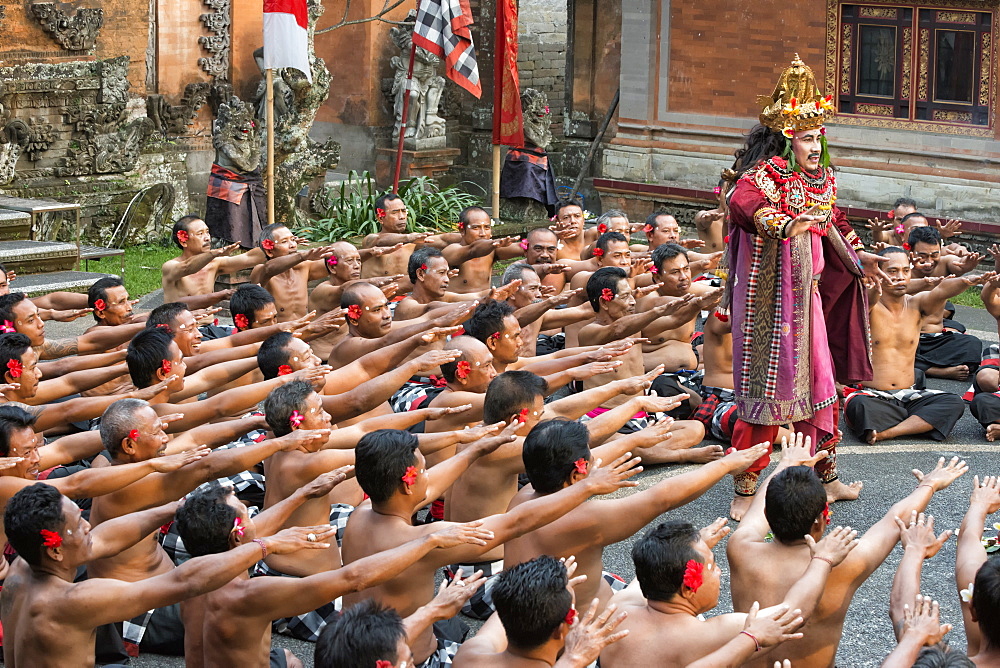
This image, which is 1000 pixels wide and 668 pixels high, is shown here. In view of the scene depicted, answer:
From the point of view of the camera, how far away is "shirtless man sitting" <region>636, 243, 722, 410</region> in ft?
29.0

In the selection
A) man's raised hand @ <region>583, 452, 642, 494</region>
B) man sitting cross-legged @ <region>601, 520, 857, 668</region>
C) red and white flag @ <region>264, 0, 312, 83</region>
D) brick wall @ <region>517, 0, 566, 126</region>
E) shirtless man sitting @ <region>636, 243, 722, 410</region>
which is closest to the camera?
man sitting cross-legged @ <region>601, 520, 857, 668</region>

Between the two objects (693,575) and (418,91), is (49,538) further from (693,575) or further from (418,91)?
(418,91)

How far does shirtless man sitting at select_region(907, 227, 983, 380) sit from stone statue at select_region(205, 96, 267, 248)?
21.0 feet

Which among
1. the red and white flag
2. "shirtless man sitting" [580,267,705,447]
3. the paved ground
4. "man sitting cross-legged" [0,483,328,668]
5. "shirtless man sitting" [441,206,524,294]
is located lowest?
the paved ground

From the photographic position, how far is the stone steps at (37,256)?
12555 mm

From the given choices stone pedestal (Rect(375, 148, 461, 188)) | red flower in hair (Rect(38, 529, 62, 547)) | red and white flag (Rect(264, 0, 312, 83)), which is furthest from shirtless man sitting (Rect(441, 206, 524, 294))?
stone pedestal (Rect(375, 148, 461, 188))

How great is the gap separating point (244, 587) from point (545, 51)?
50.1ft

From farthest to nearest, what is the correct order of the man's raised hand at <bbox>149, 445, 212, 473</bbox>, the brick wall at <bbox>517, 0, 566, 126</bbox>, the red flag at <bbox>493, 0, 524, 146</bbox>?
the brick wall at <bbox>517, 0, 566, 126</bbox> → the red flag at <bbox>493, 0, 524, 146</bbox> → the man's raised hand at <bbox>149, 445, 212, 473</bbox>

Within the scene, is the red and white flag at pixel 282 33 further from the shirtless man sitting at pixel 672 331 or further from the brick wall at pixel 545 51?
the brick wall at pixel 545 51

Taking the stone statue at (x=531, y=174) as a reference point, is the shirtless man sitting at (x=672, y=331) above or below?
below

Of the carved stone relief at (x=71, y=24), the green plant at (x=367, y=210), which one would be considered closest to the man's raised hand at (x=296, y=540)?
the green plant at (x=367, y=210)

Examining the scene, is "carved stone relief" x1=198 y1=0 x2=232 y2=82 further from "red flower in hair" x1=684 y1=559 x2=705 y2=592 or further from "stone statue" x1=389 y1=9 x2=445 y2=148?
"red flower in hair" x1=684 y1=559 x2=705 y2=592

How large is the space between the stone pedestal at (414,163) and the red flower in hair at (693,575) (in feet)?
45.7

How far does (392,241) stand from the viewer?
1113cm
